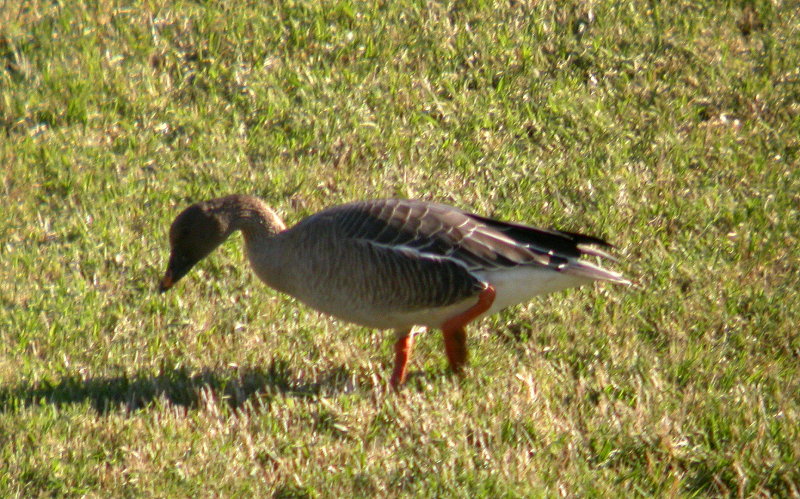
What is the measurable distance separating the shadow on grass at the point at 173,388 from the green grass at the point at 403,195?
0.06 feet

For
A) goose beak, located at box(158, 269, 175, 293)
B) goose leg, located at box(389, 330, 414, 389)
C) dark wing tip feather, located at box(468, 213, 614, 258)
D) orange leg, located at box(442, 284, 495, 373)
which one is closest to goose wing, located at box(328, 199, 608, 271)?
dark wing tip feather, located at box(468, 213, 614, 258)

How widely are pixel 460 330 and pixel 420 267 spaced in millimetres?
424

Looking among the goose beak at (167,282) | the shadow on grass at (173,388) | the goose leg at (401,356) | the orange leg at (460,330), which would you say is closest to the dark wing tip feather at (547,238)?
the orange leg at (460,330)

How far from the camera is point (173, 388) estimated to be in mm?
5578

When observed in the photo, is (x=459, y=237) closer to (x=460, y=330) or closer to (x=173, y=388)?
(x=460, y=330)

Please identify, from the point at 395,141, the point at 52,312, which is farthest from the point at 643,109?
the point at 52,312

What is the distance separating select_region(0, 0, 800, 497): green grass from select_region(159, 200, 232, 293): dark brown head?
1.16ft

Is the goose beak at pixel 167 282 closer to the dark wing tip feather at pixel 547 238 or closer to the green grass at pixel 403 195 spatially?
the green grass at pixel 403 195

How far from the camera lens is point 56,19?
8.57 meters

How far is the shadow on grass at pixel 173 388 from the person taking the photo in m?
5.39

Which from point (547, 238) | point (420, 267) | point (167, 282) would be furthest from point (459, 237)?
point (167, 282)

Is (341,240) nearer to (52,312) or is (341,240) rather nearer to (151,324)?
(151,324)

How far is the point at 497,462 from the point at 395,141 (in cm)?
347

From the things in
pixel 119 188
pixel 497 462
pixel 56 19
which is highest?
pixel 56 19
